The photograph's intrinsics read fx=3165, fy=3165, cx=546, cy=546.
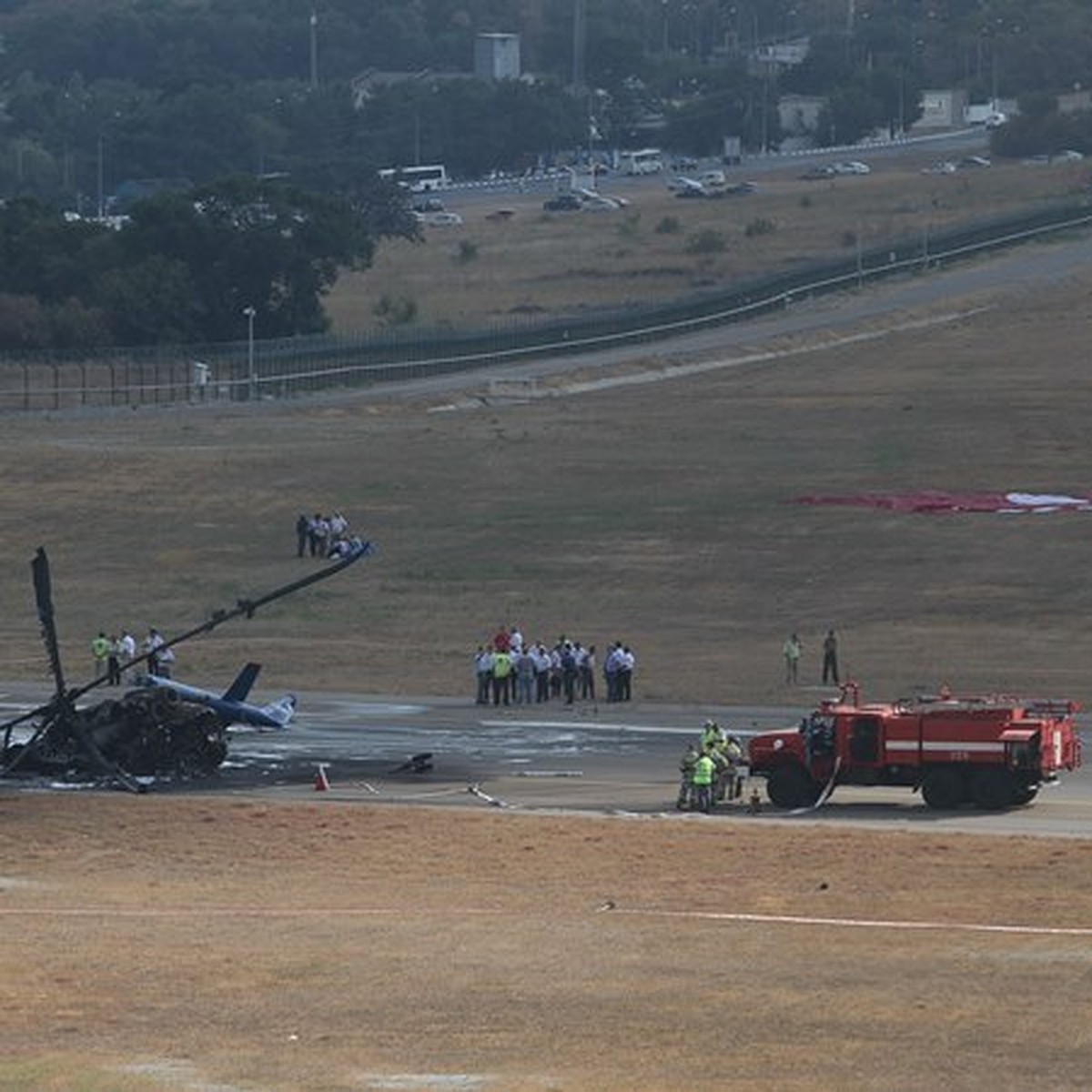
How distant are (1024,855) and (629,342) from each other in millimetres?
94734

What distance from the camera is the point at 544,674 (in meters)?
66.1

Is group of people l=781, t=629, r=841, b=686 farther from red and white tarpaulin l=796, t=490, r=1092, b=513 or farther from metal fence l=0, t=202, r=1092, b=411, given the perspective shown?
metal fence l=0, t=202, r=1092, b=411

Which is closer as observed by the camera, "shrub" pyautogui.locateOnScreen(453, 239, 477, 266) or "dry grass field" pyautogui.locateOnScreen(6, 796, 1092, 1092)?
"dry grass field" pyautogui.locateOnScreen(6, 796, 1092, 1092)

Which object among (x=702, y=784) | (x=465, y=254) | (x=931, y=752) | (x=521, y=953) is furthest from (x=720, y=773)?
(x=465, y=254)

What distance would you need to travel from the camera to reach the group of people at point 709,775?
5038 cm

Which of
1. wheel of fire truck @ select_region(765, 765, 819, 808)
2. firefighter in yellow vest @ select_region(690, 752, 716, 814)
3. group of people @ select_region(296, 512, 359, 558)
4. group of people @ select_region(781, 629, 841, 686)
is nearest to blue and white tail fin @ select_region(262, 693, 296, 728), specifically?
group of people @ select_region(781, 629, 841, 686)

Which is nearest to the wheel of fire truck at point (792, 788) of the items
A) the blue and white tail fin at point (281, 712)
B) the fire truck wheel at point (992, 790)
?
the fire truck wheel at point (992, 790)

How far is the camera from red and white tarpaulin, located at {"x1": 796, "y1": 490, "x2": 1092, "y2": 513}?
8838 centimetres

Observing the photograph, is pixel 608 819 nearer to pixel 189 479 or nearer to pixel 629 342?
pixel 189 479

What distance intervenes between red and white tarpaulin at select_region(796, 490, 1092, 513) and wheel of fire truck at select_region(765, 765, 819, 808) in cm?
3848

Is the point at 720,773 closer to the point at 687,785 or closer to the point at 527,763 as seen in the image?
the point at 687,785

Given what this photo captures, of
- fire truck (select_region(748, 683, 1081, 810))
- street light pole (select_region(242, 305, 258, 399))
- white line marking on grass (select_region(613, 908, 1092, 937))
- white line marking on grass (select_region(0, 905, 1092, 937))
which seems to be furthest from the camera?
street light pole (select_region(242, 305, 258, 399))

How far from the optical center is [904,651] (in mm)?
69375

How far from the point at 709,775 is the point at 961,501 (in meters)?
41.4
